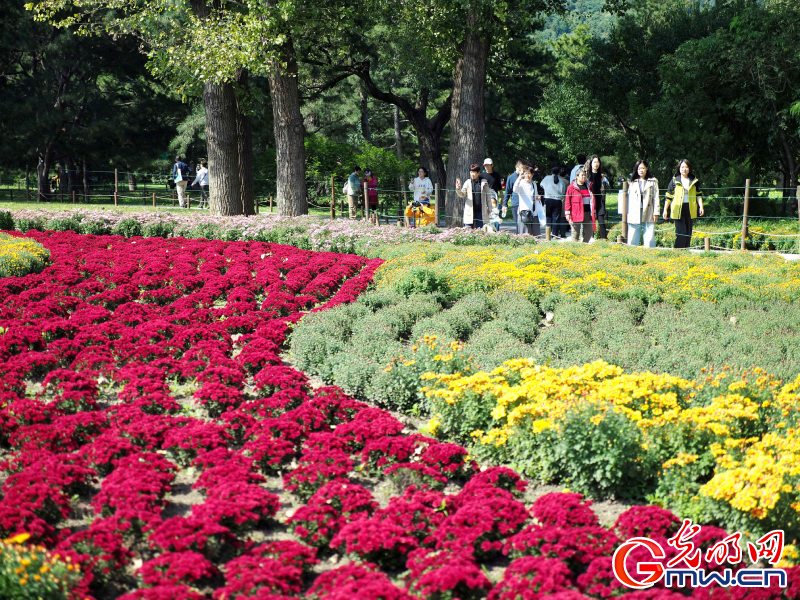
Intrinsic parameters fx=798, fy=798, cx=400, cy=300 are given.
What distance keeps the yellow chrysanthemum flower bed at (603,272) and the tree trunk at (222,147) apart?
23.0 ft

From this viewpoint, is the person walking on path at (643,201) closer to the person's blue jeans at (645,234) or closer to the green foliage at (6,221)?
the person's blue jeans at (645,234)

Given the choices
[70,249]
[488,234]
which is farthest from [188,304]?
[488,234]

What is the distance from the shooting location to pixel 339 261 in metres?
11.9

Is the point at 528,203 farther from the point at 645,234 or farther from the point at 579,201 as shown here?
the point at 645,234

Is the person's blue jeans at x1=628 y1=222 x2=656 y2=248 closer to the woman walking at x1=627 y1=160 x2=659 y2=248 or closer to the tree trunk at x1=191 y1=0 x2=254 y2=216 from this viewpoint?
the woman walking at x1=627 y1=160 x2=659 y2=248

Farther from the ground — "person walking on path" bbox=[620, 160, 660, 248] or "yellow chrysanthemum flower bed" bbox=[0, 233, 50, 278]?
"person walking on path" bbox=[620, 160, 660, 248]

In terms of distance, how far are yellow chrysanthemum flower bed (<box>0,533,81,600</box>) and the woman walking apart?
1122 centimetres

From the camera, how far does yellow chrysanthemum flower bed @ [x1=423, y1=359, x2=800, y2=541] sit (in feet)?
14.5

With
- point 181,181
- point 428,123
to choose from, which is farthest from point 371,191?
point 428,123

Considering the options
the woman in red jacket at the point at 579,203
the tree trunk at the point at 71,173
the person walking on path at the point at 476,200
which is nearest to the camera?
the woman in red jacket at the point at 579,203

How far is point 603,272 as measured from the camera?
992 centimetres

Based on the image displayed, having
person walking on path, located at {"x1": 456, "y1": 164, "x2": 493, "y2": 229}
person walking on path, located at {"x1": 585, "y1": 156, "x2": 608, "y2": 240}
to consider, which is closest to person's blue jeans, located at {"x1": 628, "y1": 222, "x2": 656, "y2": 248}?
person walking on path, located at {"x1": 585, "y1": 156, "x2": 608, "y2": 240}

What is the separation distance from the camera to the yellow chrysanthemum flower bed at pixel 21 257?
11.2 meters

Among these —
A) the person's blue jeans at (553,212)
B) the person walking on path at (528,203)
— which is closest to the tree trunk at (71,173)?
the person walking on path at (528,203)
